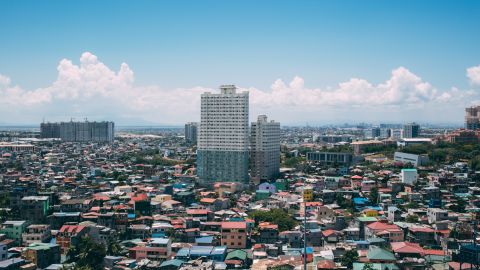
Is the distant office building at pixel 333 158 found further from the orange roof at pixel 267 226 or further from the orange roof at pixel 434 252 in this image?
the orange roof at pixel 434 252

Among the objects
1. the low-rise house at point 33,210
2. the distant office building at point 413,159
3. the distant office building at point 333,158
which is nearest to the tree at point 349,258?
the low-rise house at point 33,210

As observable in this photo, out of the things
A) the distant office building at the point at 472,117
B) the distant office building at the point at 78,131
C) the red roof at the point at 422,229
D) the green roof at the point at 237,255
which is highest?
the distant office building at the point at 472,117

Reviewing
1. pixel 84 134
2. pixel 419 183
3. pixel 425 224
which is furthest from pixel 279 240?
pixel 84 134

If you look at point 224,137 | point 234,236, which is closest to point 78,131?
point 224,137

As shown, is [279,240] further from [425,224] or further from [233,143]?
[233,143]

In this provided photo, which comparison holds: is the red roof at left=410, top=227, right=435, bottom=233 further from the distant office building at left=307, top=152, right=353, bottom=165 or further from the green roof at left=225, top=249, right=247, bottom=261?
the distant office building at left=307, top=152, right=353, bottom=165

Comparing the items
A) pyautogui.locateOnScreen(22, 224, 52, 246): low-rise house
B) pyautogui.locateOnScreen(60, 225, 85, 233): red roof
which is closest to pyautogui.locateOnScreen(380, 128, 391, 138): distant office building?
pyautogui.locateOnScreen(60, 225, 85, 233): red roof

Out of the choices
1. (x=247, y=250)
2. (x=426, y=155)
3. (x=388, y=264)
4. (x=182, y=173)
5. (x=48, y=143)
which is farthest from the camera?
(x=48, y=143)
